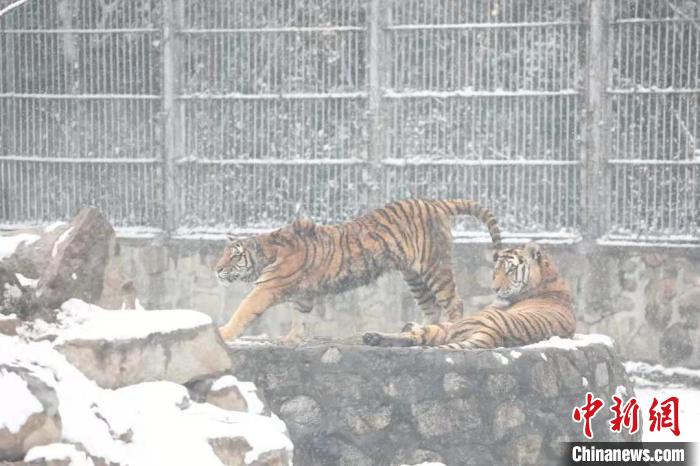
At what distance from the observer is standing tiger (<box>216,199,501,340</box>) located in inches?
348

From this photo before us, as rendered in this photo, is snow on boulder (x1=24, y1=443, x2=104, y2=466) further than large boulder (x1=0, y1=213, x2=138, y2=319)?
No

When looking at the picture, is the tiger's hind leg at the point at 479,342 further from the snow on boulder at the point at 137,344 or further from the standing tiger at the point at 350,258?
the snow on boulder at the point at 137,344

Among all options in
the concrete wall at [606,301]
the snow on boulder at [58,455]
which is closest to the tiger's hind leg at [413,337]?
the snow on boulder at [58,455]

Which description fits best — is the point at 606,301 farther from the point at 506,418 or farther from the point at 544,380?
the point at 506,418

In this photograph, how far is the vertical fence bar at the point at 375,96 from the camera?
1270cm

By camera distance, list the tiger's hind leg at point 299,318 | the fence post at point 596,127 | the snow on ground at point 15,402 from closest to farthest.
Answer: the snow on ground at point 15,402 < the tiger's hind leg at point 299,318 < the fence post at point 596,127

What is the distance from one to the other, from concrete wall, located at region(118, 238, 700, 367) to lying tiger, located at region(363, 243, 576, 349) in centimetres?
309

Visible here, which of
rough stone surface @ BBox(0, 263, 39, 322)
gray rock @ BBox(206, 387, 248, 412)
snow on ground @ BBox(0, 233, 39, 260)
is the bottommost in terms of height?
gray rock @ BBox(206, 387, 248, 412)

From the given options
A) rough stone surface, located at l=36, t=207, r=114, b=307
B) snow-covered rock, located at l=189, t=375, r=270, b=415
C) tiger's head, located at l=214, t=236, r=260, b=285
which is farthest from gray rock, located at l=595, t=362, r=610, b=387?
rough stone surface, located at l=36, t=207, r=114, b=307

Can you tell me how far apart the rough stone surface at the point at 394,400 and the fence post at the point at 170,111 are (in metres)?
4.89

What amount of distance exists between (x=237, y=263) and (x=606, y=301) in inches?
174

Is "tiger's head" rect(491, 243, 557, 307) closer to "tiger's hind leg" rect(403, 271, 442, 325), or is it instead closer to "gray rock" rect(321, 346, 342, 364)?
"tiger's hind leg" rect(403, 271, 442, 325)

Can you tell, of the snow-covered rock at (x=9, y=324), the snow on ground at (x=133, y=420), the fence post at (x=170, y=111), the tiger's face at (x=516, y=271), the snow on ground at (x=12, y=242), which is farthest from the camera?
the fence post at (x=170, y=111)

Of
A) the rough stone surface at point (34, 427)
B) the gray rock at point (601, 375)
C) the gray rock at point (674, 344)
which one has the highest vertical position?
the rough stone surface at point (34, 427)
